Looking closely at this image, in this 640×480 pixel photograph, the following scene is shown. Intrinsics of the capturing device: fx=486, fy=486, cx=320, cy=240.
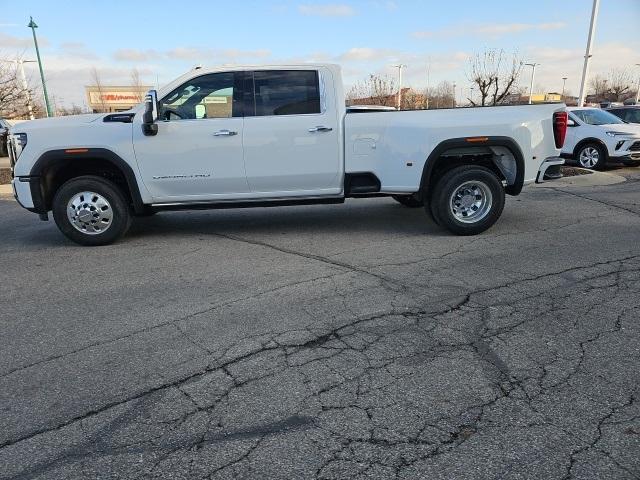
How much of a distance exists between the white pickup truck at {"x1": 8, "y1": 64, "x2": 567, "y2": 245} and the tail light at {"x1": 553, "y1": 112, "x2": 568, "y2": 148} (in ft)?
0.04

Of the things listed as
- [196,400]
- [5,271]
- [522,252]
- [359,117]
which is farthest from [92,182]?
[522,252]

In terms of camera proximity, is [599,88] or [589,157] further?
[599,88]

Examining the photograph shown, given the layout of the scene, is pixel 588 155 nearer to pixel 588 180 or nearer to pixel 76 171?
pixel 588 180

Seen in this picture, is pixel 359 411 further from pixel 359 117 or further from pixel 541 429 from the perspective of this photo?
pixel 359 117

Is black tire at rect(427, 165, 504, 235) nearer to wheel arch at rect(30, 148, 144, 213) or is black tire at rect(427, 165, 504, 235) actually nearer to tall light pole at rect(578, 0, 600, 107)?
wheel arch at rect(30, 148, 144, 213)

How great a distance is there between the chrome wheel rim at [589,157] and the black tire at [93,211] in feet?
39.8

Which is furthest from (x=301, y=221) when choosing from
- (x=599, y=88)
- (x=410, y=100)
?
Answer: (x=599, y=88)

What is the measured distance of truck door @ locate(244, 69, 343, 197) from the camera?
6.02m

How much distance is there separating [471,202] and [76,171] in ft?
17.1

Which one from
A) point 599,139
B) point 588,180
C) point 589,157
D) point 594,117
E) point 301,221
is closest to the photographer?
point 301,221

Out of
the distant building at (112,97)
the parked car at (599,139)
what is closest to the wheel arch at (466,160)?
the parked car at (599,139)

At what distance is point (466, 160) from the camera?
21.4 ft

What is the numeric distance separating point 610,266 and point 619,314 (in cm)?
136

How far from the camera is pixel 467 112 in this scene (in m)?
6.11
